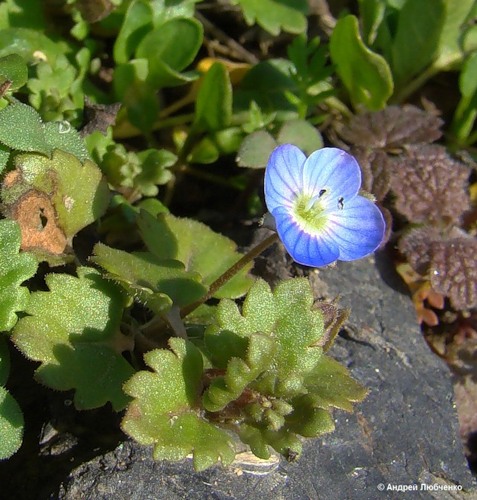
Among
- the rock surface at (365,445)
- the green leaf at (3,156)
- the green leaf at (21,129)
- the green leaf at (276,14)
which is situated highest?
the green leaf at (21,129)

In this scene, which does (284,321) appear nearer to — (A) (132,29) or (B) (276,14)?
(A) (132,29)

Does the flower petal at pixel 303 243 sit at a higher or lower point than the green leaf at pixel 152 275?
higher

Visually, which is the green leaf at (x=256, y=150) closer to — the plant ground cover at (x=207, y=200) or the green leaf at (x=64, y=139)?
the plant ground cover at (x=207, y=200)

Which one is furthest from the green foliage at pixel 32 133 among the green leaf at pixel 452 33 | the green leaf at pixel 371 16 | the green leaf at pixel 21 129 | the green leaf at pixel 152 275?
the green leaf at pixel 452 33

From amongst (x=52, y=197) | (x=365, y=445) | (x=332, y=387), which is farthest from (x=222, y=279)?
(x=365, y=445)

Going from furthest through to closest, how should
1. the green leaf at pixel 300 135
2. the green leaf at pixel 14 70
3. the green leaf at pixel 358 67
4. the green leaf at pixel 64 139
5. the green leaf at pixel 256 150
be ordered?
the green leaf at pixel 358 67 → the green leaf at pixel 300 135 → the green leaf at pixel 256 150 → the green leaf at pixel 64 139 → the green leaf at pixel 14 70

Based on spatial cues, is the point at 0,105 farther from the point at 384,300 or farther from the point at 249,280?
the point at 384,300
